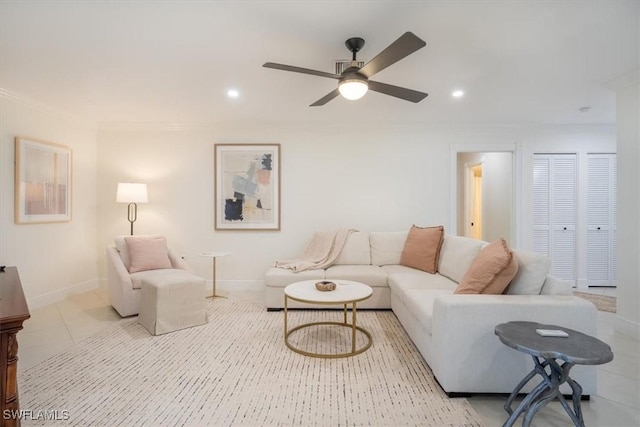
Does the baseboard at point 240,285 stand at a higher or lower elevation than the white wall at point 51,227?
lower

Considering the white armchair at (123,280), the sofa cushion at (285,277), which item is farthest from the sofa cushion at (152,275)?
the sofa cushion at (285,277)

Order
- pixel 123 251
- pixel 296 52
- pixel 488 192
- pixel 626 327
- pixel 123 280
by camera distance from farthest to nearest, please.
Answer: pixel 488 192 → pixel 123 251 → pixel 123 280 → pixel 626 327 → pixel 296 52

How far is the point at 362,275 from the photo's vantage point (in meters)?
3.64

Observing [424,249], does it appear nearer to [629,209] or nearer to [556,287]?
[556,287]

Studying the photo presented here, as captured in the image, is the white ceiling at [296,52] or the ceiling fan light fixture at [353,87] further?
the ceiling fan light fixture at [353,87]

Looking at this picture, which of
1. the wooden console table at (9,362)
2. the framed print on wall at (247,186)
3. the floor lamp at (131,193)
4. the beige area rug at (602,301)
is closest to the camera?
the wooden console table at (9,362)

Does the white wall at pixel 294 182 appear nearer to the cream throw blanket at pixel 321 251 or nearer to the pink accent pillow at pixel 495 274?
the cream throw blanket at pixel 321 251

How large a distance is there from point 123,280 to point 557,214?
19.8ft

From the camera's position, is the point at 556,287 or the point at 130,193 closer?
the point at 556,287

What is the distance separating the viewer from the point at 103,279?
4.65 m

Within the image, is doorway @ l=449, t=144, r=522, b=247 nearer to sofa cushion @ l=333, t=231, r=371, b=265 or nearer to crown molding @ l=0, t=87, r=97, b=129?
sofa cushion @ l=333, t=231, r=371, b=265

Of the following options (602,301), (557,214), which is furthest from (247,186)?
(602,301)

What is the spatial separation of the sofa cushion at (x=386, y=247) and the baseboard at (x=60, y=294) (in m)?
4.07

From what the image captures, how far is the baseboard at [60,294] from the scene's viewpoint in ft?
12.1
